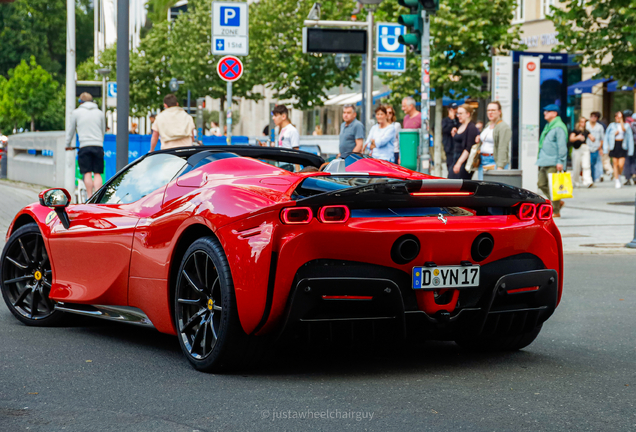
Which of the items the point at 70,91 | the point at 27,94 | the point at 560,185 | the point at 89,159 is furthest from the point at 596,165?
the point at 27,94

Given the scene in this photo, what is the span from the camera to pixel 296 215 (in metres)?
4.54

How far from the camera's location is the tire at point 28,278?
651cm

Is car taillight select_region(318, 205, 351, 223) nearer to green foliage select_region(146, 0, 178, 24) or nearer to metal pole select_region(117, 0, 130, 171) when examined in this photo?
metal pole select_region(117, 0, 130, 171)

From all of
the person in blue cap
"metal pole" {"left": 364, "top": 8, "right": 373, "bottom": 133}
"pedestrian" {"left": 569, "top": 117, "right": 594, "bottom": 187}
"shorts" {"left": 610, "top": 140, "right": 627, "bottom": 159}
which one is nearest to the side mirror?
the person in blue cap

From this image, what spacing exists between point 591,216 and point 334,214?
12550 mm

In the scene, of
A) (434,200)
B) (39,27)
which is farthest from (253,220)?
(39,27)

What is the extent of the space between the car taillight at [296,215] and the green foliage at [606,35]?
13.0 m

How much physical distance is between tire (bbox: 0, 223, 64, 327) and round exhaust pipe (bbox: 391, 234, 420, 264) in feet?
8.83

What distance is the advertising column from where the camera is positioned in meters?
18.4

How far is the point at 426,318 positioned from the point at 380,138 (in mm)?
10111

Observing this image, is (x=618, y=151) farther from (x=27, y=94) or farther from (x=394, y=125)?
(x=27, y=94)

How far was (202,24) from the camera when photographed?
49.3m

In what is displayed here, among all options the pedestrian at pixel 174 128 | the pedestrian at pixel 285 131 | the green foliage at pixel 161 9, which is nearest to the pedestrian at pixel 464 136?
the pedestrian at pixel 285 131

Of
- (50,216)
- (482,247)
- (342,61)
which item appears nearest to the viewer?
(482,247)
